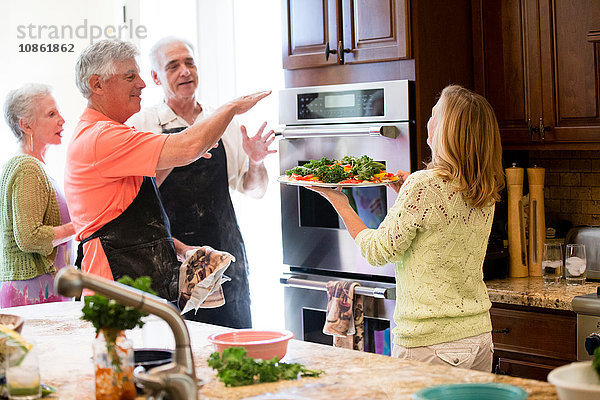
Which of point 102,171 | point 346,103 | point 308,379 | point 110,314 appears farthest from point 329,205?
point 110,314

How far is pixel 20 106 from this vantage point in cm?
361

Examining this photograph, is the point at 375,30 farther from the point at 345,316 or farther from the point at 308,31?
the point at 345,316

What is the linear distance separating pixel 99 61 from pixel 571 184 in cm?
216

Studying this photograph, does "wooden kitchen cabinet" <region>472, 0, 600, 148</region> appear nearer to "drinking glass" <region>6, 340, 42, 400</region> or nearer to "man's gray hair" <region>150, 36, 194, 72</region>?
"man's gray hair" <region>150, 36, 194, 72</region>

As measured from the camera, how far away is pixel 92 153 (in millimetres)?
2500

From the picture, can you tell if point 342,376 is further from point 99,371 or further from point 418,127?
point 418,127

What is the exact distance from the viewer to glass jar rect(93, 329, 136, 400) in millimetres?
1518

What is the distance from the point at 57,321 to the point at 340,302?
1243mm

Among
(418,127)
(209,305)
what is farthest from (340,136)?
(209,305)

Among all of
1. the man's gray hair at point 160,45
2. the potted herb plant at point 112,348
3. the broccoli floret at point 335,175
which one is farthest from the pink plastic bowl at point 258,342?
the man's gray hair at point 160,45

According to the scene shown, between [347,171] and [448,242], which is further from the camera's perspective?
[347,171]

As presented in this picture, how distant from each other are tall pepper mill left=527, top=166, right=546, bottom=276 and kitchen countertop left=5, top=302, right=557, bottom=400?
1.66 m

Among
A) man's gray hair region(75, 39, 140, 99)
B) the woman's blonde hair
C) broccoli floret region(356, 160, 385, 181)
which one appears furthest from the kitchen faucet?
broccoli floret region(356, 160, 385, 181)

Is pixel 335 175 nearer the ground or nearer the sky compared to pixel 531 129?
nearer the ground
